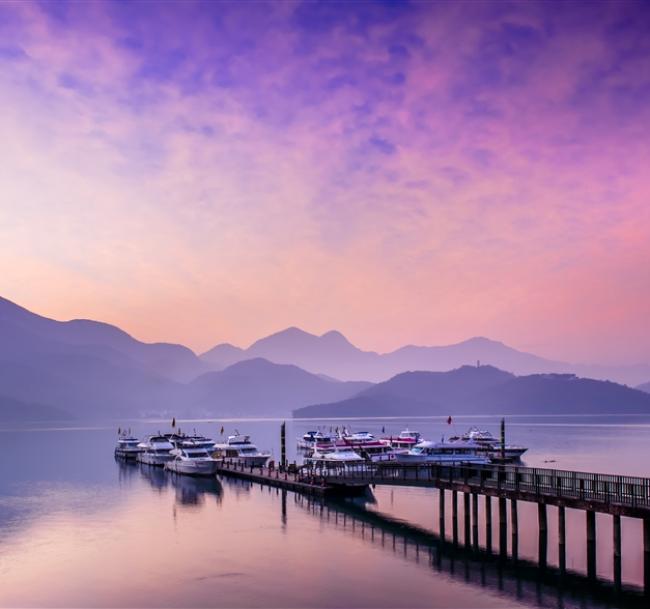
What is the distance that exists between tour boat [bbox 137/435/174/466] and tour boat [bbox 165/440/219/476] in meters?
10.7

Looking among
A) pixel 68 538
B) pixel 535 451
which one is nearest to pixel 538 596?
pixel 68 538

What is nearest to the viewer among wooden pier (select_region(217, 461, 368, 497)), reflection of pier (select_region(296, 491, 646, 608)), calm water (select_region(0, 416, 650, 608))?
reflection of pier (select_region(296, 491, 646, 608))

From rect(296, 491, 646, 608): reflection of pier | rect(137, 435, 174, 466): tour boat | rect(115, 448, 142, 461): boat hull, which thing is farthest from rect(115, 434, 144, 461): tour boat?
rect(296, 491, 646, 608): reflection of pier

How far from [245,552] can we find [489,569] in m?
17.3

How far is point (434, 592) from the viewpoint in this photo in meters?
44.4

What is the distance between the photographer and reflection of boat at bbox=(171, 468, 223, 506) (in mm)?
86000

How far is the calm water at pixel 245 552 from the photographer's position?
4406 centimetres

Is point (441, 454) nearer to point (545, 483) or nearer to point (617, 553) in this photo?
point (545, 483)

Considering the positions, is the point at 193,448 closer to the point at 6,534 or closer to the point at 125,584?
the point at 6,534

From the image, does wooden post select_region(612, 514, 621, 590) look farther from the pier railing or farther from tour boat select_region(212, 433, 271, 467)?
tour boat select_region(212, 433, 271, 467)

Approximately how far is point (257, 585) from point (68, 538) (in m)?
22.2

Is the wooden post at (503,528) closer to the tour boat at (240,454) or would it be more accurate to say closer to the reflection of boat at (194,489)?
the reflection of boat at (194,489)

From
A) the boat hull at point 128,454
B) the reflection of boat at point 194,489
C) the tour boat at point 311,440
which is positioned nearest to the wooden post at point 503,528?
the reflection of boat at point 194,489

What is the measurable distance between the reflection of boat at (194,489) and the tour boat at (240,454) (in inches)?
322
